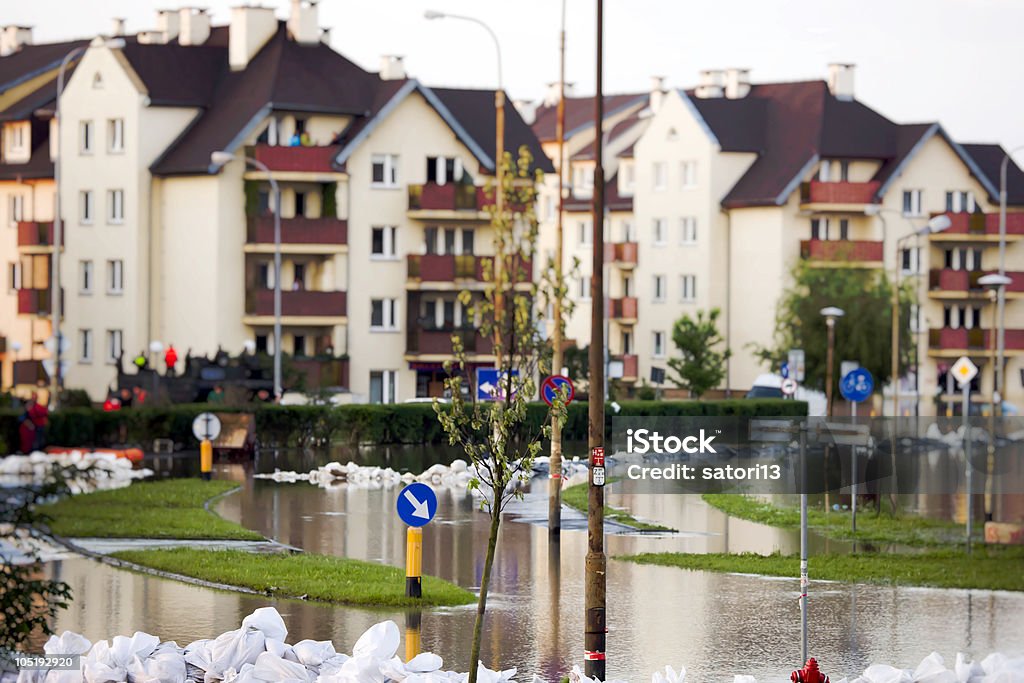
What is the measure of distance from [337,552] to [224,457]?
71.6 ft

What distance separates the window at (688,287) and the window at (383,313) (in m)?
18.4

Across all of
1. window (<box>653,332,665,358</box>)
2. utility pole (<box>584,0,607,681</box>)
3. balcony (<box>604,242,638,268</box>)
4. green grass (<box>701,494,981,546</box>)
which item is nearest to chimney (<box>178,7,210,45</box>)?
balcony (<box>604,242,638,268</box>)

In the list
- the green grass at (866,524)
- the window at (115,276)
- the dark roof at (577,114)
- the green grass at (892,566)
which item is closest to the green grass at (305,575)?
the green grass at (892,566)

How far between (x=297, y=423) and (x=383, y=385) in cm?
2168

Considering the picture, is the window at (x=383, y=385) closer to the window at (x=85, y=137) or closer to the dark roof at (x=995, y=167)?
the window at (x=85, y=137)

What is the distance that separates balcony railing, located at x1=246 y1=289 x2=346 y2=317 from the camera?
233 ft

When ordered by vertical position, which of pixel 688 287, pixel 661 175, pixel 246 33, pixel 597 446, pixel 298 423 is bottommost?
pixel 298 423

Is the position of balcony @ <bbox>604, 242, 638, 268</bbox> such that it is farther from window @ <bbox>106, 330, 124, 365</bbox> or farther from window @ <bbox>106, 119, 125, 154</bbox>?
window @ <bbox>106, 330, 124, 365</bbox>

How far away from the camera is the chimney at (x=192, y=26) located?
79.2 metres

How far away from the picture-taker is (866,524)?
31516 millimetres

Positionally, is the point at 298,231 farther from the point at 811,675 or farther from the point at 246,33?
the point at 811,675

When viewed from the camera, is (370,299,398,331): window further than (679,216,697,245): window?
No

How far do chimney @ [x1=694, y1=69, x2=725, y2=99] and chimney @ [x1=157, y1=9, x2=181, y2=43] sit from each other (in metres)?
27.0

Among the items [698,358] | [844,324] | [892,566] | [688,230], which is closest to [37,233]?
[698,358]
